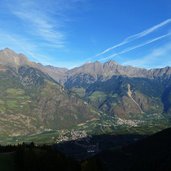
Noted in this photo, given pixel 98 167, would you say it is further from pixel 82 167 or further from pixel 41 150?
pixel 41 150

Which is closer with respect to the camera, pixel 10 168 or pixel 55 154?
pixel 10 168

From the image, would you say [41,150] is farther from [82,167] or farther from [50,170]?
[82,167]

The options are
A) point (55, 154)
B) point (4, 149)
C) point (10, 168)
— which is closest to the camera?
point (10, 168)

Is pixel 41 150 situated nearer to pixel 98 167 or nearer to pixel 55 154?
pixel 55 154

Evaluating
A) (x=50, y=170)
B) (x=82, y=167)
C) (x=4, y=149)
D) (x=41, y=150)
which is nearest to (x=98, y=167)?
(x=82, y=167)

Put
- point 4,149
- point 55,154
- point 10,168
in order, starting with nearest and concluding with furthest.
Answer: point 10,168 → point 55,154 → point 4,149

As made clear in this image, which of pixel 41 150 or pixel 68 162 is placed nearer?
pixel 68 162

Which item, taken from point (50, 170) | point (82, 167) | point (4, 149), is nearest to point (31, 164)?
point (50, 170)

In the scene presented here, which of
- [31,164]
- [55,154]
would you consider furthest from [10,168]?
[55,154]
